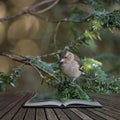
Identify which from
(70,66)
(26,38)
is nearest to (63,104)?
(70,66)

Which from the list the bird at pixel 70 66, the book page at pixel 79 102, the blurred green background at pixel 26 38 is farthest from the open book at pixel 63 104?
the blurred green background at pixel 26 38

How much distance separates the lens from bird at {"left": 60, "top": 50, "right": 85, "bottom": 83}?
1416mm

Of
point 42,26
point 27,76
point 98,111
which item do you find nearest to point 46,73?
point 98,111

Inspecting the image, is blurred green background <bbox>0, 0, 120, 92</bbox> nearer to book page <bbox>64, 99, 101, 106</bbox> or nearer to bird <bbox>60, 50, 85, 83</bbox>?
bird <bbox>60, 50, 85, 83</bbox>

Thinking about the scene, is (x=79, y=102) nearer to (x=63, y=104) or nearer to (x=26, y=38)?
(x=63, y=104)

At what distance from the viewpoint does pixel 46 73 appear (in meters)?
1.46

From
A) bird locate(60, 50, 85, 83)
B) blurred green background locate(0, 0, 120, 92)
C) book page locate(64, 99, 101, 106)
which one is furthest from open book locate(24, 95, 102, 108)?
→ blurred green background locate(0, 0, 120, 92)

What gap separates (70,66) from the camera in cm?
142

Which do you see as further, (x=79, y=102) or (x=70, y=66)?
(x=70, y=66)

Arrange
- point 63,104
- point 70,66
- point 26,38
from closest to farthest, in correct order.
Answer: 1. point 63,104
2. point 70,66
3. point 26,38

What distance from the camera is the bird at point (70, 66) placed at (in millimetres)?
1416

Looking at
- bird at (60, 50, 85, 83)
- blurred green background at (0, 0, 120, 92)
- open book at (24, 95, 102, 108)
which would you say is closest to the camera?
open book at (24, 95, 102, 108)

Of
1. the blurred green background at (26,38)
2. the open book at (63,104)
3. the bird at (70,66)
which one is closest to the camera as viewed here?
the open book at (63,104)

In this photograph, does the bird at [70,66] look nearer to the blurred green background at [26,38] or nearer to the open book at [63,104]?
the open book at [63,104]
